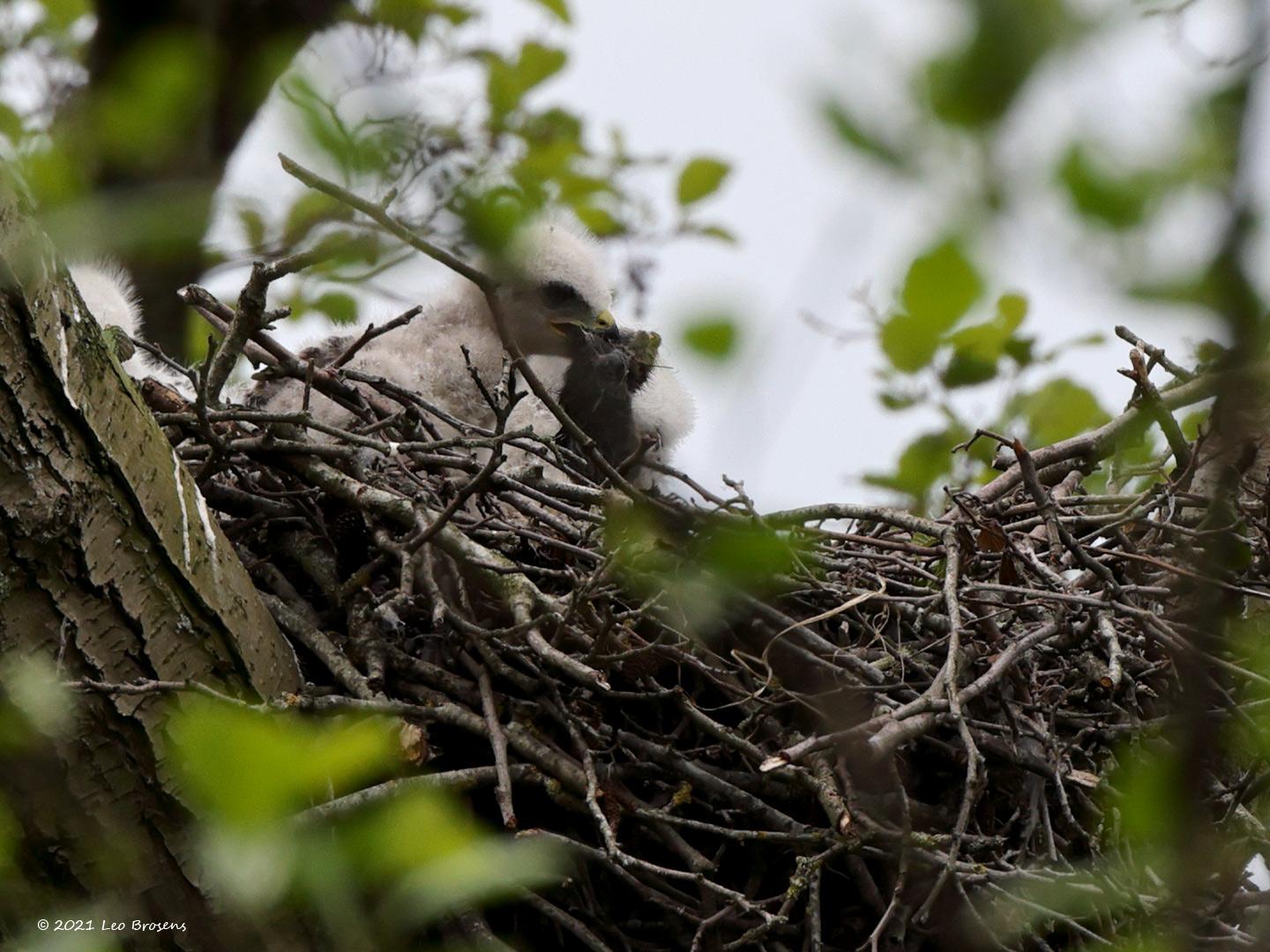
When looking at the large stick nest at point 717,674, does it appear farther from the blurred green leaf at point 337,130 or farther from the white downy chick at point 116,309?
the blurred green leaf at point 337,130

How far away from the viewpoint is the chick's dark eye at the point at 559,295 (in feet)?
10.8

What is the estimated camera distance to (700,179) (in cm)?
308

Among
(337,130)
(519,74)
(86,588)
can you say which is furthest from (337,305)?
(337,130)

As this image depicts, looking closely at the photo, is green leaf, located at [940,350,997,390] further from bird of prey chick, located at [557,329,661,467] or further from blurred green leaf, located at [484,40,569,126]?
blurred green leaf, located at [484,40,569,126]

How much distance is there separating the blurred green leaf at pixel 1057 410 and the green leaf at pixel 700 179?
90 centimetres

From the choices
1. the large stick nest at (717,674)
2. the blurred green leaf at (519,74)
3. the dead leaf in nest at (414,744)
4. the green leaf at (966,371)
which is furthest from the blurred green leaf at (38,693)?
the blurred green leaf at (519,74)

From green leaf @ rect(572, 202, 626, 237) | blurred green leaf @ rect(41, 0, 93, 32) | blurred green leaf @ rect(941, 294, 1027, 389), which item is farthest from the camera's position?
green leaf @ rect(572, 202, 626, 237)

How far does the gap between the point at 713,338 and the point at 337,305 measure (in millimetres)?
2344

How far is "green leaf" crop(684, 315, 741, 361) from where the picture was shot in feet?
2.84

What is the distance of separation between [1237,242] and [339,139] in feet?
1.78

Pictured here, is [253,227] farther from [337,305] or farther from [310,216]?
A: [337,305]

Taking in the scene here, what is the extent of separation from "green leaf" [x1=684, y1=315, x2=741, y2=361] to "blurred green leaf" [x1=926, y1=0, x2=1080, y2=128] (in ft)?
0.90

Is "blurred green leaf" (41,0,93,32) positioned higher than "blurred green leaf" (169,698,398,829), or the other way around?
"blurred green leaf" (41,0,93,32)

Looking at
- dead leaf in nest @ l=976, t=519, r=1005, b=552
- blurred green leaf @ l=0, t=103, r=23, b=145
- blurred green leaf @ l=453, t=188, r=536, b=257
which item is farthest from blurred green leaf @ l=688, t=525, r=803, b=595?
blurred green leaf @ l=0, t=103, r=23, b=145
